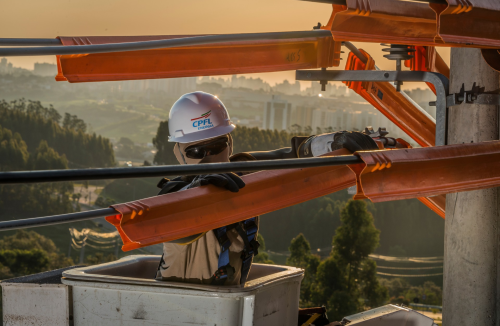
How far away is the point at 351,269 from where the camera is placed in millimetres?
43594

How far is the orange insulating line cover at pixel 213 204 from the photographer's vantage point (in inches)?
93.4

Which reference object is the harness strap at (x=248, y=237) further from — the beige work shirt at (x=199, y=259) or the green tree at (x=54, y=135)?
the green tree at (x=54, y=135)

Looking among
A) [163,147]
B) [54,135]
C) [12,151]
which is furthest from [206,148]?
[54,135]

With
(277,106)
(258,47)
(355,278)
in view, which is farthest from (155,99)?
(258,47)

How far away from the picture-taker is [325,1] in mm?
2293

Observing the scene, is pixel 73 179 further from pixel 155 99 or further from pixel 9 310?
pixel 155 99

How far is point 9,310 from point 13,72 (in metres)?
69.7

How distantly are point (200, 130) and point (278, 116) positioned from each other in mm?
57310

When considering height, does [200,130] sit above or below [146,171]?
above

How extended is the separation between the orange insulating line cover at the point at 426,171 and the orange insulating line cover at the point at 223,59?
1620mm

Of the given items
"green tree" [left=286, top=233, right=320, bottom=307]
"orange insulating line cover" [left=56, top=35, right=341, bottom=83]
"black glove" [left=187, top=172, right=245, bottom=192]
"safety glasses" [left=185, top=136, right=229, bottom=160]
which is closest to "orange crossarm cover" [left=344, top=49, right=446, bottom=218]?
"orange insulating line cover" [left=56, top=35, right=341, bottom=83]

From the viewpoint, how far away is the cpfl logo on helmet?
12.1 feet

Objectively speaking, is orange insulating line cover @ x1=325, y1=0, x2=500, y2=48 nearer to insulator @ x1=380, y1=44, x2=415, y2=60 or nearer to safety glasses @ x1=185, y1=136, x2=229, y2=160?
insulator @ x1=380, y1=44, x2=415, y2=60

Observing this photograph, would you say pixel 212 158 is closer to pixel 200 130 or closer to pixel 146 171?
pixel 200 130
